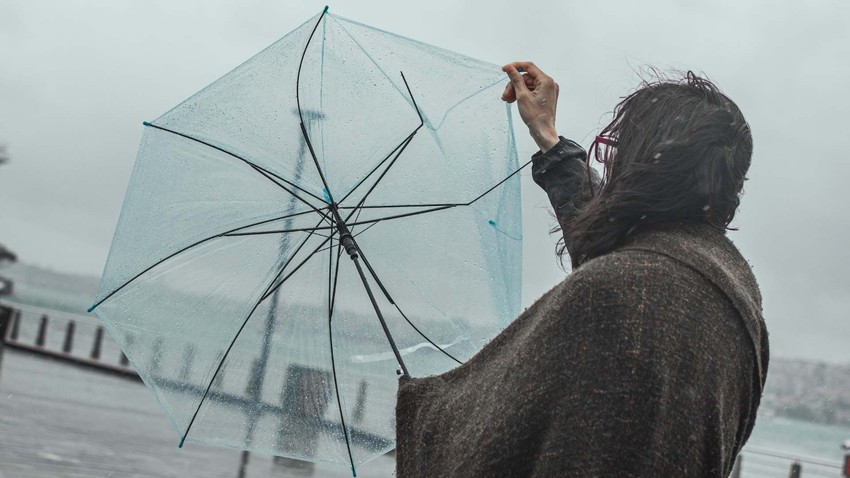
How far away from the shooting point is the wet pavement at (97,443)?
9461 millimetres

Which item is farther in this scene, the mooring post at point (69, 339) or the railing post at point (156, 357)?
the mooring post at point (69, 339)

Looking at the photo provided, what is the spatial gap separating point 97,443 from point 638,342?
10.9 meters

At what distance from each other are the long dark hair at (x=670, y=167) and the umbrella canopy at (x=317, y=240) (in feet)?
3.93

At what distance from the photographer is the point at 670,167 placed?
1.65 meters

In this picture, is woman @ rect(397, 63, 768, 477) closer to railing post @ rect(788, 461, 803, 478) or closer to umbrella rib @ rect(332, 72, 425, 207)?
umbrella rib @ rect(332, 72, 425, 207)

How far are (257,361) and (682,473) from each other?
1.80m

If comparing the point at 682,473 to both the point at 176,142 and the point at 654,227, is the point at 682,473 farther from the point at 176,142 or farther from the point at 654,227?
the point at 176,142

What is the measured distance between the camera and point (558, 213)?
2.27 meters

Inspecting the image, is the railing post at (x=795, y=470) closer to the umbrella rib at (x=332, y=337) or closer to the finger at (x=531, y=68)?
the umbrella rib at (x=332, y=337)

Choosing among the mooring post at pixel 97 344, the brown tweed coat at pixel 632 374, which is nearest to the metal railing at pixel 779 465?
the brown tweed coat at pixel 632 374

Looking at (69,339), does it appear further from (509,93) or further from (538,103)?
(538,103)

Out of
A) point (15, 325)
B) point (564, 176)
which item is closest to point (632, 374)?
point (564, 176)

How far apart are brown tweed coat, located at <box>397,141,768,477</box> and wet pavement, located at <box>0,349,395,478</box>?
25.0 feet

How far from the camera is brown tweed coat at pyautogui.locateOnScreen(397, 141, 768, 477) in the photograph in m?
1.43
